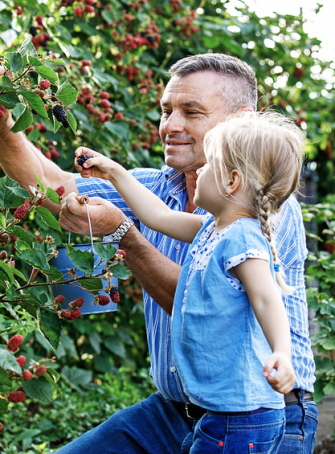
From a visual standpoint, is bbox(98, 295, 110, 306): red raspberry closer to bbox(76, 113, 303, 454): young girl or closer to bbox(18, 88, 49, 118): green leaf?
bbox(76, 113, 303, 454): young girl

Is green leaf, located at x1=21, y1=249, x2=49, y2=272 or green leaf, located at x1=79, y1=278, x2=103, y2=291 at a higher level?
green leaf, located at x1=21, y1=249, x2=49, y2=272

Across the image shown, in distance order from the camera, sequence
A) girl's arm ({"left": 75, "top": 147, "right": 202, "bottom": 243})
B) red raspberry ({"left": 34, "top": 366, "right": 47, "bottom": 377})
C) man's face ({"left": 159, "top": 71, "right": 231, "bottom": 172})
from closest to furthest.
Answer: red raspberry ({"left": 34, "top": 366, "right": 47, "bottom": 377}) < girl's arm ({"left": 75, "top": 147, "right": 202, "bottom": 243}) < man's face ({"left": 159, "top": 71, "right": 231, "bottom": 172})

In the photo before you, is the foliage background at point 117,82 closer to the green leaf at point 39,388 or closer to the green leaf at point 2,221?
the green leaf at point 39,388

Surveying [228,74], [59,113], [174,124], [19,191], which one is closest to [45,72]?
[59,113]

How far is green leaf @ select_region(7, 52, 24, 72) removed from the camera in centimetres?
134

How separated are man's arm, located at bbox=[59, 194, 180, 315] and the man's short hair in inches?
26.0

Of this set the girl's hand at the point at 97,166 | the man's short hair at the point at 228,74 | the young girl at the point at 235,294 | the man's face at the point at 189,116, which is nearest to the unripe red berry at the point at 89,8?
the man's short hair at the point at 228,74

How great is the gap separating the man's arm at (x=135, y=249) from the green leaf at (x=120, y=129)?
1.33 meters

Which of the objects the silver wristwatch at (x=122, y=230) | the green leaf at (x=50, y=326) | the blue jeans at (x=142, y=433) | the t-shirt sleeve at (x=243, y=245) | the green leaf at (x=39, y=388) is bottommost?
the blue jeans at (x=142, y=433)

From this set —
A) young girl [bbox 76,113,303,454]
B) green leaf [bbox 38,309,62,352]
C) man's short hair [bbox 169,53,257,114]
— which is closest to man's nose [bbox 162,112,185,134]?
man's short hair [bbox 169,53,257,114]

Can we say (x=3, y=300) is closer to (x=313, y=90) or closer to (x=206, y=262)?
(x=206, y=262)

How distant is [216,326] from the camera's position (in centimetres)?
142

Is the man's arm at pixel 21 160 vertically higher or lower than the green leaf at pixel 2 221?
lower

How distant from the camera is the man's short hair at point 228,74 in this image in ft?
7.06
